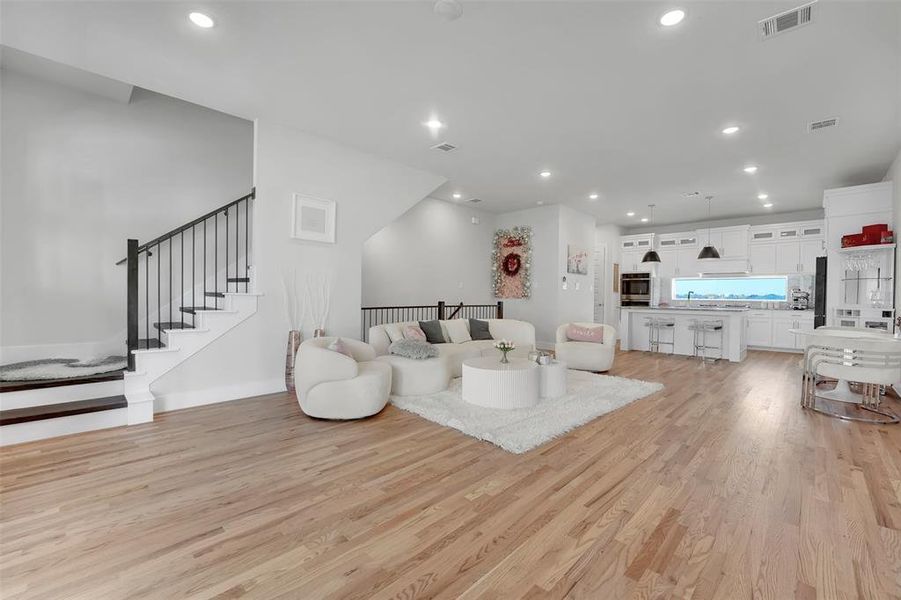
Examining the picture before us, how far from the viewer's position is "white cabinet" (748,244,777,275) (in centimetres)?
848

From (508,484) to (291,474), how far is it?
1.43m

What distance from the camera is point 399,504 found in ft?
7.33

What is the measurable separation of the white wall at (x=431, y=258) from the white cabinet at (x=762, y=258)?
584 centimetres

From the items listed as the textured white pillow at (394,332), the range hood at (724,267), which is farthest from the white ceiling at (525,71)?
the range hood at (724,267)

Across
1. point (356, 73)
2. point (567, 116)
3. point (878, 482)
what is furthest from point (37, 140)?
point (878, 482)

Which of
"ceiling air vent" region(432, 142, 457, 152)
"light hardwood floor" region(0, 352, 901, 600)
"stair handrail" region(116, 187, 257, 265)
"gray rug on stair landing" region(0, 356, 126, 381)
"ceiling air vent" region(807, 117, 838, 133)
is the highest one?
"ceiling air vent" region(432, 142, 457, 152)

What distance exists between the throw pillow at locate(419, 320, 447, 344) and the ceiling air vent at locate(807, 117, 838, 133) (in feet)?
16.3

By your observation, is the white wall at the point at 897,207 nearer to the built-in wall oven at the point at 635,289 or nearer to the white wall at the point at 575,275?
the white wall at the point at 575,275

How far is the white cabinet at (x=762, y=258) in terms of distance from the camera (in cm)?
848

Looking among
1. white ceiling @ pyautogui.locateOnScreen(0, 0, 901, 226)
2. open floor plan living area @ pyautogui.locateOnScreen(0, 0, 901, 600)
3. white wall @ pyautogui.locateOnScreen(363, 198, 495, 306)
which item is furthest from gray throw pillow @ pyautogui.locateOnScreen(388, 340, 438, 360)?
white ceiling @ pyautogui.locateOnScreen(0, 0, 901, 226)

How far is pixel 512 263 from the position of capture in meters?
8.80

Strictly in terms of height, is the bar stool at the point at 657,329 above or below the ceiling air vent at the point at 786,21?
below

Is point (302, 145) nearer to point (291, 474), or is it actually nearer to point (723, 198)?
point (291, 474)

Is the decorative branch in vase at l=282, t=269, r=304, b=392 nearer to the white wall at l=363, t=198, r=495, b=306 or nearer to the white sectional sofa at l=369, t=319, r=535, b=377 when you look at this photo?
the white sectional sofa at l=369, t=319, r=535, b=377
